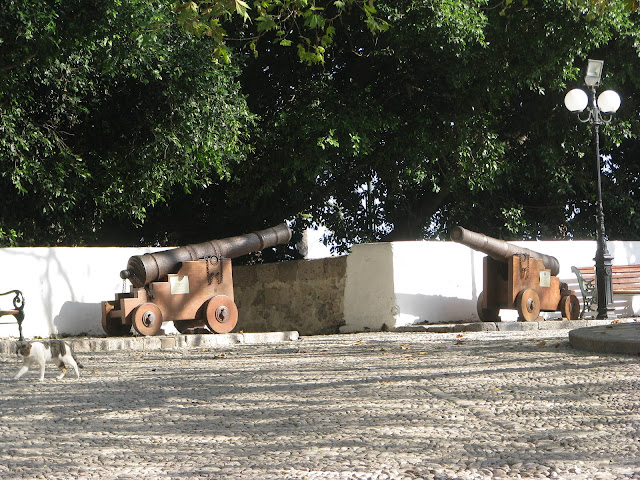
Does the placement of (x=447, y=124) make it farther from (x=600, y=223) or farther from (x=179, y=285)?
(x=179, y=285)

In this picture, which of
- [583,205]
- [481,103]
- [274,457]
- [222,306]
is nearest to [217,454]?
[274,457]

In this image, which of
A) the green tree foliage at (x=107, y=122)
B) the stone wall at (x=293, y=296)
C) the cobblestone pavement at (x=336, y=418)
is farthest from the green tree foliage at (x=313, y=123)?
the cobblestone pavement at (x=336, y=418)

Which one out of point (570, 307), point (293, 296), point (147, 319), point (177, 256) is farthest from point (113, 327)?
point (570, 307)

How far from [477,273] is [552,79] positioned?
520 centimetres

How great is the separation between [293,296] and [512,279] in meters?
3.92

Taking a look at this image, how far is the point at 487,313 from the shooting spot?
1436cm

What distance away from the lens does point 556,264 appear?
15125 mm

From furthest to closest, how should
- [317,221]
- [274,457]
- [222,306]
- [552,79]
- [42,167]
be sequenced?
[317,221], [552,79], [42,167], [222,306], [274,457]

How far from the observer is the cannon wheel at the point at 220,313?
1255cm

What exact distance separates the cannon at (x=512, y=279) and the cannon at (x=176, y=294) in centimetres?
355

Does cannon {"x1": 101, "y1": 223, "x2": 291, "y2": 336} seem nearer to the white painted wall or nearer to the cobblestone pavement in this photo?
the white painted wall

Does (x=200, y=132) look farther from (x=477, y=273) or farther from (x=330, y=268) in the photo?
(x=477, y=273)

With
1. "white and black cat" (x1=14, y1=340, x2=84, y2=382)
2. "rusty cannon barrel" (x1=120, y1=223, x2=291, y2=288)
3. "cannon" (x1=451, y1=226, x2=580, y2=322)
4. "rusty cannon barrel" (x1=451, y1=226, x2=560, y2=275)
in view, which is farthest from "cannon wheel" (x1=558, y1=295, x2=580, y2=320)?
"white and black cat" (x1=14, y1=340, x2=84, y2=382)

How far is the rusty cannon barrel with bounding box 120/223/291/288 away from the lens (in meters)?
12.2
